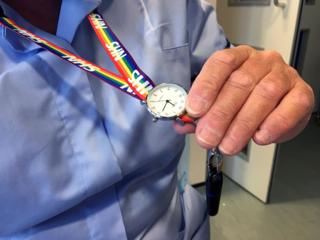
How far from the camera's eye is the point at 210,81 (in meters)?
0.38

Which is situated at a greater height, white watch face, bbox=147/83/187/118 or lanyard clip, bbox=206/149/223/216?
white watch face, bbox=147/83/187/118

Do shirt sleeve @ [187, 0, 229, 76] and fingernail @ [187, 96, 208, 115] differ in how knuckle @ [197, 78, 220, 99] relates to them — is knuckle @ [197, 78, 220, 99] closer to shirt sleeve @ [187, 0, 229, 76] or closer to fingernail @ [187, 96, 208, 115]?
fingernail @ [187, 96, 208, 115]

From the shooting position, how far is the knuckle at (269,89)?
38 cm

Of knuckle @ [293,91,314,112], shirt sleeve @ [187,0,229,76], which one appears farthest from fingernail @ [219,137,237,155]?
shirt sleeve @ [187,0,229,76]

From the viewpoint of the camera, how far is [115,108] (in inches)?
19.5

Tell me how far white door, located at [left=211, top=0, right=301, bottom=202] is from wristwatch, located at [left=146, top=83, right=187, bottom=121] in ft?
3.37

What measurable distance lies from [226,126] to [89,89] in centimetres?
22

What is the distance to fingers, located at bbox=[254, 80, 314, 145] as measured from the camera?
0.37m

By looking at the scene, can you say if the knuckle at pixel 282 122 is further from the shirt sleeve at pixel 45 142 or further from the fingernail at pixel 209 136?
the shirt sleeve at pixel 45 142

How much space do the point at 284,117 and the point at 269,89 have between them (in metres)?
0.04

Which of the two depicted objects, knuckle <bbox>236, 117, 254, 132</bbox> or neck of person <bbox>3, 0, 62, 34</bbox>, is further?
neck of person <bbox>3, 0, 62, 34</bbox>

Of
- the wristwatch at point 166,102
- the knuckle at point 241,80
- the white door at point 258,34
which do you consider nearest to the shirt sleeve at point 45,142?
the wristwatch at point 166,102

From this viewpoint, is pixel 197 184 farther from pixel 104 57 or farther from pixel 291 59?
pixel 104 57

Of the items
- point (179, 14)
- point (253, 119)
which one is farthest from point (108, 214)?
point (179, 14)
